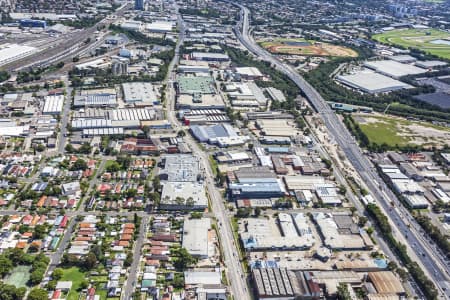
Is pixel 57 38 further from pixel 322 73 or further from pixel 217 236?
pixel 217 236

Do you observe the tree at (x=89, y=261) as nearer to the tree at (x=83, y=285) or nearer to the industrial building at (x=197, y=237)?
the tree at (x=83, y=285)

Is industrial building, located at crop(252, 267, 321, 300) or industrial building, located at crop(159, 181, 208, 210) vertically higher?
industrial building, located at crop(159, 181, 208, 210)

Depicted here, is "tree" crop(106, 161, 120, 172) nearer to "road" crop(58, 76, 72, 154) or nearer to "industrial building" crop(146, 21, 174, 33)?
"road" crop(58, 76, 72, 154)

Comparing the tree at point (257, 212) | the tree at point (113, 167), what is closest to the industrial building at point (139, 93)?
the tree at point (113, 167)

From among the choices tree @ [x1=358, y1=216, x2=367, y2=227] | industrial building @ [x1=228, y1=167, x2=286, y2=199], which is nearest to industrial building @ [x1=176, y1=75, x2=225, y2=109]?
industrial building @ [x1=228, y1=167, x2=286, y2=199]

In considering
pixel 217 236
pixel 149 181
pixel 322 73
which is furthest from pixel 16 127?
pixel 322 73
